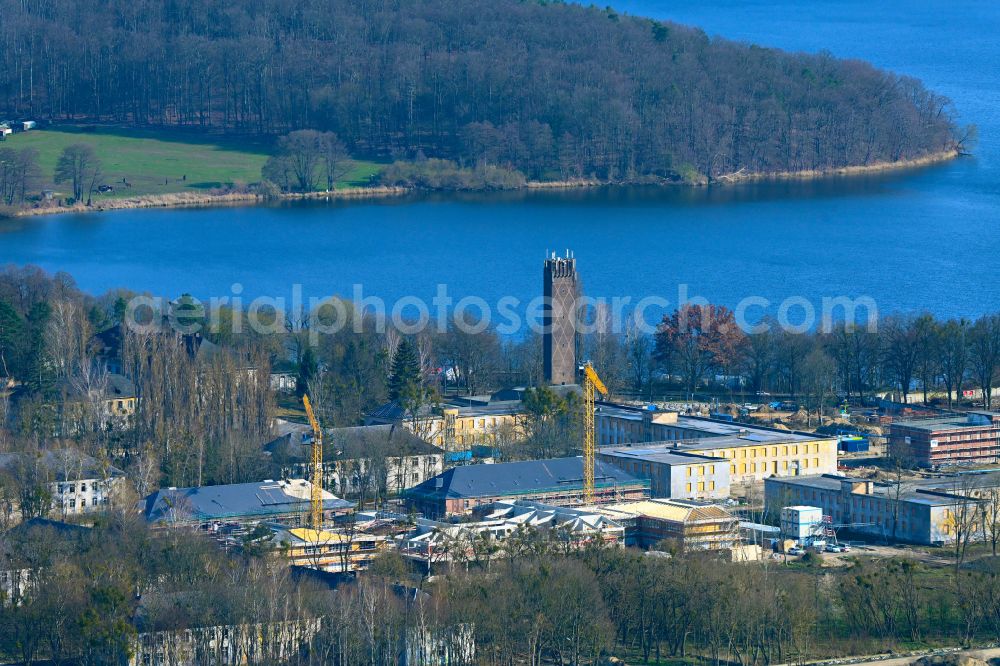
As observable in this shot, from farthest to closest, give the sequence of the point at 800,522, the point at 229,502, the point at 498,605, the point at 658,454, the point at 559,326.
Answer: the point at 559,326 < the point at 658,454 < the point at 800,522 < the point at 229,502 < the point at 498,605

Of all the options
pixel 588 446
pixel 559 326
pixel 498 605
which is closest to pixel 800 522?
pixel 588 446

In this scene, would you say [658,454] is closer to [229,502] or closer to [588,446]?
[588,446]

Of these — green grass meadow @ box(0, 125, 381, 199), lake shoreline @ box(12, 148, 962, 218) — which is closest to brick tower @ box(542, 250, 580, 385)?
lake shoreline @ box(12, 148, 962, 218)

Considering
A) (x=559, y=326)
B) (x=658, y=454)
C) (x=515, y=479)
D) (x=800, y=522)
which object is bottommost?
(x=800, y=522)

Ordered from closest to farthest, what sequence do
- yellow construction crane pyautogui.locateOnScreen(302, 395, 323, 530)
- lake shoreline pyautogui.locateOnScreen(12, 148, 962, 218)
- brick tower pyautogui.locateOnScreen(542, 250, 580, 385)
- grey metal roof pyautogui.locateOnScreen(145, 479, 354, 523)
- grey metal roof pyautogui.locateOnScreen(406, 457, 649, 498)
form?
grey metal roof pyautogui.locateOnScreen(145, 479, 354, 523)
yellow construction crane pyautogui.locateOnScreen(302, 395, 323, 530)
grey metal roof pyautogui.locateOnScreen(406, 457, 649, 498)
brick tower pyautogui.locateOnScreen(542, 250, 580, 385)
lake shoreline pyautogui.locateOnScreen(12, 148, 962, 218)

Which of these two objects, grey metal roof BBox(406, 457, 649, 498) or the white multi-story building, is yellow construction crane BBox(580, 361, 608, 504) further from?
the white multi-story building

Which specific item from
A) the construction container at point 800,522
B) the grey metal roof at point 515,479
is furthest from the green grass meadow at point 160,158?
the construction container at point 800,522
